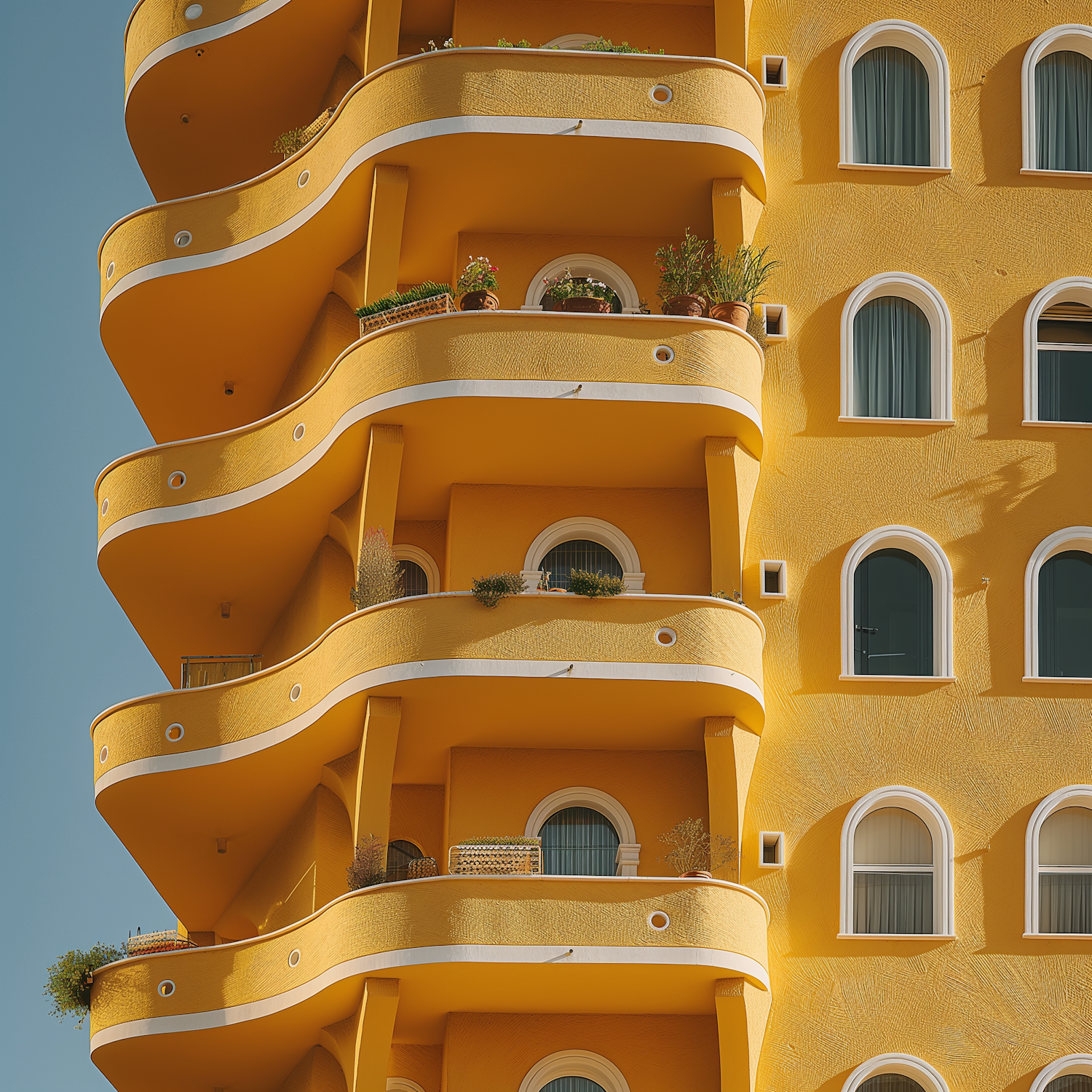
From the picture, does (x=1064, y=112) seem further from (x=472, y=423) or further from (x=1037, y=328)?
(x=472, y=423)

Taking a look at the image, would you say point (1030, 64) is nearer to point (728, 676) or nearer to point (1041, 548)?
point (1041, 548)

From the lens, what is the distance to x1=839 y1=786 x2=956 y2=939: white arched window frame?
25.4 metres

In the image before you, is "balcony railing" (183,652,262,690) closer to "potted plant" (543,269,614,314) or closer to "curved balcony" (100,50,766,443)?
"curved balcony" (100,50,766,443)

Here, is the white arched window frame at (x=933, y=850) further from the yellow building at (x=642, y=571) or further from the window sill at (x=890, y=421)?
the window sill at (x=890, y=421)

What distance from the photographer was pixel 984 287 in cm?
2819

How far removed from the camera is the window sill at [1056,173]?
28.6 meters

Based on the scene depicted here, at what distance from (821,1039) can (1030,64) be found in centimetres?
1440

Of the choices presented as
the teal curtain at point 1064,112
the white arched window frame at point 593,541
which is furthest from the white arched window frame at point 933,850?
the teal curtain at point 1064,112

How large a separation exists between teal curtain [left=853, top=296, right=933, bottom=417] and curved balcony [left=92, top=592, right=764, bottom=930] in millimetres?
4143

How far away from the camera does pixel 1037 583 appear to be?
2695 cm

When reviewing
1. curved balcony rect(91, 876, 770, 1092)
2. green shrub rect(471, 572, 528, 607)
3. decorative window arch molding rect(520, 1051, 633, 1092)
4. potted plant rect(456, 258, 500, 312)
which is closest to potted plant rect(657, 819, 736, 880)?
curved balcony rect(91, 876, 770, 1092)

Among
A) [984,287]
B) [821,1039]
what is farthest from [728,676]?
[984,287]

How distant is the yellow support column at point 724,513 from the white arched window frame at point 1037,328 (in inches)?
175

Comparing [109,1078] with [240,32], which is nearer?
[109,1078]
